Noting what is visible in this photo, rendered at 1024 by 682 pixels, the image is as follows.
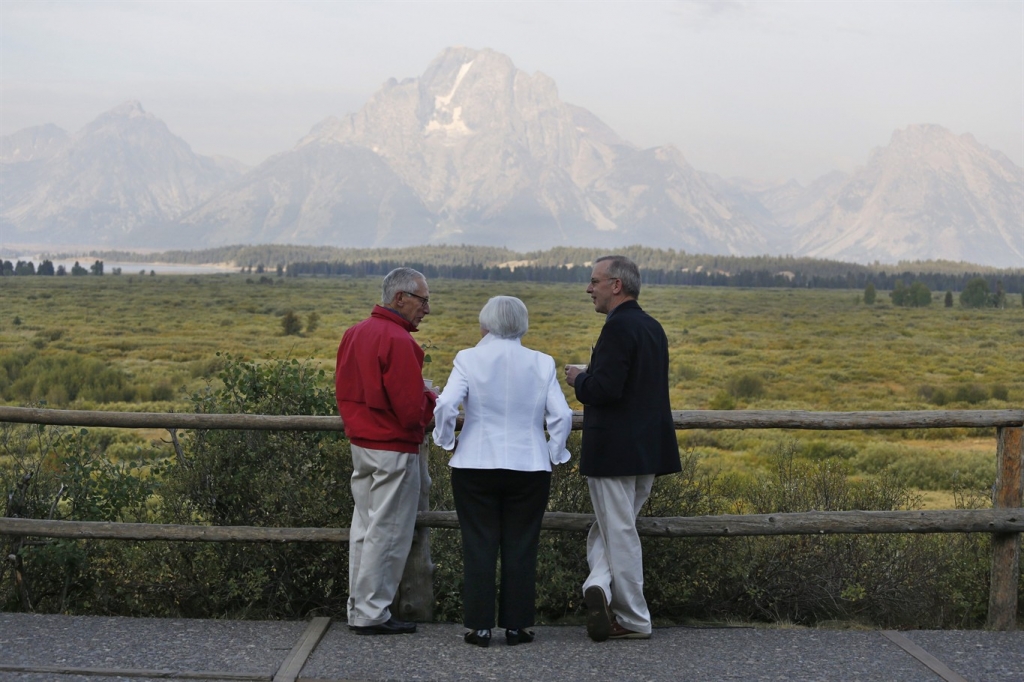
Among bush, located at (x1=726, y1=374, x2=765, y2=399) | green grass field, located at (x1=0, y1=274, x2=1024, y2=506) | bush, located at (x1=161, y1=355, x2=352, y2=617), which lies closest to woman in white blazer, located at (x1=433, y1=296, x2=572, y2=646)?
bush, located at (x1=161, y1=355, x2=352, y2=617)

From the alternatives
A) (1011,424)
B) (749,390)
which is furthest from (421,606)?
(749,390)

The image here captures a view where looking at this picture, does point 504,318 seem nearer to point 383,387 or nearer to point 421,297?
point 421,297

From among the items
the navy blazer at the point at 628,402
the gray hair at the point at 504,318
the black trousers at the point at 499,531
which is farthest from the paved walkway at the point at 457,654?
the gray hair at the point at 504,318

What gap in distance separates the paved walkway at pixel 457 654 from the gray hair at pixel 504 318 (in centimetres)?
145

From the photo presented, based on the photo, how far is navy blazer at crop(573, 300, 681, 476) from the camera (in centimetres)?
434

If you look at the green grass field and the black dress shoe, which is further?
the green grass field

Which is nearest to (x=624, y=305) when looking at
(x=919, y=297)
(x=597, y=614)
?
(x=597, y=614)

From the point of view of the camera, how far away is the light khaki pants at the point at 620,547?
4.51 m

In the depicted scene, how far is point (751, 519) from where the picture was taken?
477cm

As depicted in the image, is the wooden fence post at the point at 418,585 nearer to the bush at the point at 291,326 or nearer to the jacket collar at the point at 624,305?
the jacket collar at the point at 624,305

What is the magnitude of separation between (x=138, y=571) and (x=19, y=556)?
60 centimetres

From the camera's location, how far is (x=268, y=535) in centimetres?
477

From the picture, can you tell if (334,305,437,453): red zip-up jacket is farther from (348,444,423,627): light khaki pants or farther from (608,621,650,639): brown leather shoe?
(608,621,650,639): brown leather shoe

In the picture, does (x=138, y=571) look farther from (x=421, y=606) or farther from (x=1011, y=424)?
(x=1011, y=424)
